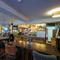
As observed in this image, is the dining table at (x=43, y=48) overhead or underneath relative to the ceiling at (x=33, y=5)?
underneath

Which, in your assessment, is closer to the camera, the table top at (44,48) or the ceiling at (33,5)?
the table top at (44,48)

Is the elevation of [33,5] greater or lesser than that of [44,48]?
greater

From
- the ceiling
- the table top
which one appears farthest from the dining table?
the ceiling

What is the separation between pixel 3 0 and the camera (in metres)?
2.15

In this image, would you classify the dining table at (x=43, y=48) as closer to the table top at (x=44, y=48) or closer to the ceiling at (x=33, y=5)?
the table top at (x=44, y=48)

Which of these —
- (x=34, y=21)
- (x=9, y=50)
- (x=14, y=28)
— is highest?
(x=34, y=21)

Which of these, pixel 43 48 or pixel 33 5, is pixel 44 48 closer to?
pixel 43 48

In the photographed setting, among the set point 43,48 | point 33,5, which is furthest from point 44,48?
point 33,5

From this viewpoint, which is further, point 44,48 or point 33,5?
point 33,5

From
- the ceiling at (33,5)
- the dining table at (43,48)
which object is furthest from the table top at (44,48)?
the ceiling at (33,5)

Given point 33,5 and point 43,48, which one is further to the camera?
point 33,5

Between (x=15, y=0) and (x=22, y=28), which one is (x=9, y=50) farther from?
(x=22, y=28)

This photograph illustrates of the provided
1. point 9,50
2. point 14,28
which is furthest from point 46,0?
point 14,28

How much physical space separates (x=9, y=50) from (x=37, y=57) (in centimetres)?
108
